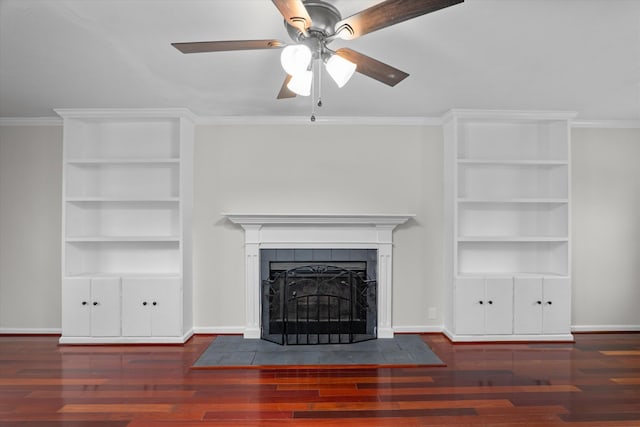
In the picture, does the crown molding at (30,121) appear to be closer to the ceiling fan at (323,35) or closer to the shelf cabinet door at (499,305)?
the ceiling fan at (323,35)

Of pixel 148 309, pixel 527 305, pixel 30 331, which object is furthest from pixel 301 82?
pixel 30 331

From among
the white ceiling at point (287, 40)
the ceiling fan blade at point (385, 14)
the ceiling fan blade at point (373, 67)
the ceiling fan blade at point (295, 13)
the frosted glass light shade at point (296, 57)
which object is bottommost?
the frosted glass light shade at point (296, 57)

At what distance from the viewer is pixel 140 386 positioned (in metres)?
3.09

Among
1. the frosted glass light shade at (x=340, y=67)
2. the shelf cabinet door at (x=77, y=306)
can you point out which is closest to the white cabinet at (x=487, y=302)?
the frosted glass light shade at (x=340, y=67)

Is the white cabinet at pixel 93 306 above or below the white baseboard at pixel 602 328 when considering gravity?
above

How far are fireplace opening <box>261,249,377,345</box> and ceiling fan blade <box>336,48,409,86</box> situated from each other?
2.31 meters

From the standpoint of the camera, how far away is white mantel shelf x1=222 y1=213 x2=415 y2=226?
4180 mm

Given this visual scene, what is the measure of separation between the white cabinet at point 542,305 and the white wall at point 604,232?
50cm

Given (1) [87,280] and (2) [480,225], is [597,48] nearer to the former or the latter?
(2) [480,225]

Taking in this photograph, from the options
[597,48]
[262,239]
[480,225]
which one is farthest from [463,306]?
[597,48]

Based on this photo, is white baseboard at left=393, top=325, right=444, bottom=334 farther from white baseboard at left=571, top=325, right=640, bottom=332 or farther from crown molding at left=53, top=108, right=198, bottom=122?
crown molding at left=53, top=108, right=198, bottom=122

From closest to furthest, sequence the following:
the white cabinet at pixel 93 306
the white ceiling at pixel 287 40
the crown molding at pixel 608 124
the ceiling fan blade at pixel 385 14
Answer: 1. the ceiling fan blade at pixel 385 14
2. the white ceiling at pixel 287 40
3. the white cabinet at pixel 93 306
4. the crown molding at pixel 608 124

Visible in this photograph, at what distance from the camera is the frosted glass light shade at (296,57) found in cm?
189

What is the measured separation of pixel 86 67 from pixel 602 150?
4928 mm
